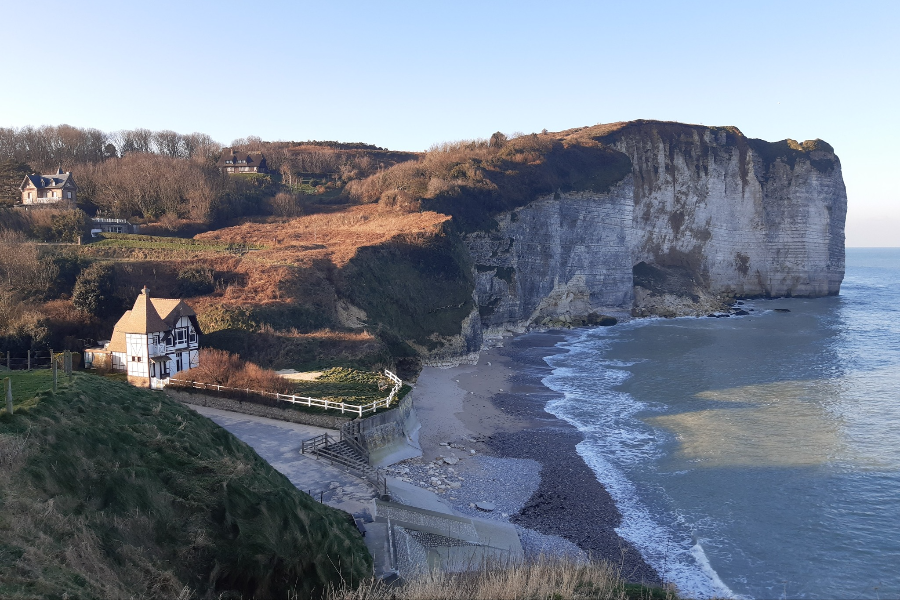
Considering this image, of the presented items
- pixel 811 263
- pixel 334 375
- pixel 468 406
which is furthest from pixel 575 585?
pixel 811 263

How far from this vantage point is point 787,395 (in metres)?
36.2

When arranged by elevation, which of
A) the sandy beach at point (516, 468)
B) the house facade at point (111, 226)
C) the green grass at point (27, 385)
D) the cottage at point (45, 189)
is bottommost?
the sandy beach at point (516, 468)

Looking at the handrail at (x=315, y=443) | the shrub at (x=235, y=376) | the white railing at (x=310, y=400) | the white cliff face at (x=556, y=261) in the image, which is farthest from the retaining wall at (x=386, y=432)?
the white cliff face at (x=556, y=261)

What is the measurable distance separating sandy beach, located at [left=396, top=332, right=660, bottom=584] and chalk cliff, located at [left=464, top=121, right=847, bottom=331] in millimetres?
29004

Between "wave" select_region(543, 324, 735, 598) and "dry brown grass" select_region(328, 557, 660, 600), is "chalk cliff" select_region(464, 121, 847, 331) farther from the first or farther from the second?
"dry brown grass" select_region(328, 557, 660, 600)

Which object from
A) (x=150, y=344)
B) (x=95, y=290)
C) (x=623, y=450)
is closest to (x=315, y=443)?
(x=150, y=344)

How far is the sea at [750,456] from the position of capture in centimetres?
1791

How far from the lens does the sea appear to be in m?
17.9

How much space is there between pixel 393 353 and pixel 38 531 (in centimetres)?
3039

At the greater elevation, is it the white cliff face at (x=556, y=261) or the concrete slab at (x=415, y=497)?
the white cliff face at (x=556, y=261)

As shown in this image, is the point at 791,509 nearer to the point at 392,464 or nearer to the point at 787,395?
the point at 392,464

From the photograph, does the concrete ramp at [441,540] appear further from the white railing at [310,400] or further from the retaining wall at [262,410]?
the white railing at [310,400]

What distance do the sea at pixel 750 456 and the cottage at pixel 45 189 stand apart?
47602 millimetres

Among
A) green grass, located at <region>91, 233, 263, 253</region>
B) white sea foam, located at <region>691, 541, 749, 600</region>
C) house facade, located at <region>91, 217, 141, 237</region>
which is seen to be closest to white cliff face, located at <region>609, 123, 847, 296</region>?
green grass, located at <region>91, 233, 263, 253</region>
